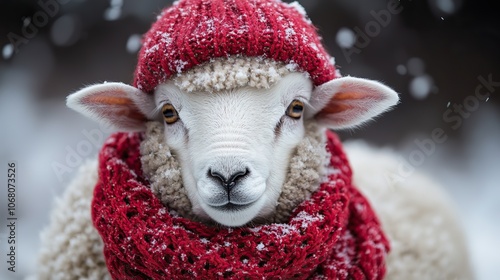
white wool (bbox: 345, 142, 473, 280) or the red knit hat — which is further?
white wool (bbox: 345, 142, 473, 280)

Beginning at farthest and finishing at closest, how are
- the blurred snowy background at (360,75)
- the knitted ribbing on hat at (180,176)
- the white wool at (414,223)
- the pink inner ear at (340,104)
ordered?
the blurred snowy background at (360,75), the white wool at (414,223), the pink inner ear at (340,104), the knitted ribbing on hat at (180,176)

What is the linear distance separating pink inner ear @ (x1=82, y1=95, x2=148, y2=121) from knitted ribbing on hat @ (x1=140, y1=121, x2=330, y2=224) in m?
0.19

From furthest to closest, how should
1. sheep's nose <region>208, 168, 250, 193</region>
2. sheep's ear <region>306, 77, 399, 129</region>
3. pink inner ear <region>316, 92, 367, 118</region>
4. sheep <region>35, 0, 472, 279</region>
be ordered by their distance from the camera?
pink inner ear <region>316, 92, 367, 118</region> → sheep's ear <region>306, 77, 399, 129</region> → sheep <region>35, 0, 472, 279</region> → sheep's nose <region>208, 168, 250, 193</region>

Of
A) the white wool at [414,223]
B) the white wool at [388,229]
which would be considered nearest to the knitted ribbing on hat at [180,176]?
the white wool at [388,229]

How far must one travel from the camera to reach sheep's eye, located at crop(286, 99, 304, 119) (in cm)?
226

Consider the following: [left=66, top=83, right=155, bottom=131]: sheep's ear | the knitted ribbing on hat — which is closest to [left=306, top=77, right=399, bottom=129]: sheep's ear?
the knitted ribbing on hat

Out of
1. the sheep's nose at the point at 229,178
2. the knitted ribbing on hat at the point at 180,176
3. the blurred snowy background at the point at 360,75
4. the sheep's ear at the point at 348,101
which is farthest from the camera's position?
the blurred snowy background at the point at 360,75

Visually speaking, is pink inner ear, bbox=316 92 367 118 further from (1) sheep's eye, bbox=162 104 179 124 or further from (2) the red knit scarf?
(1) sheep's eye, bbox=162 104 179 124

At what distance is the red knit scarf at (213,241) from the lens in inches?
81.0

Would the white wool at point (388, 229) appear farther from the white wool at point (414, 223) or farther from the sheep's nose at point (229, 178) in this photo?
the sheep's nose at point (229, 178)

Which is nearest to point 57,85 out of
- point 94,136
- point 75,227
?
point 94,136

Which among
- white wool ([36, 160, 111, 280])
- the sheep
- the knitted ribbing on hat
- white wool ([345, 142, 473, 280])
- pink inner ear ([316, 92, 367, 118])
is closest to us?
the sheep

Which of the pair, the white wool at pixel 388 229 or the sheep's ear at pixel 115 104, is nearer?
the sheep's ear at pixel 115 104

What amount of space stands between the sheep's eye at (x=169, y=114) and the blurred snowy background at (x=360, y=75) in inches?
110
